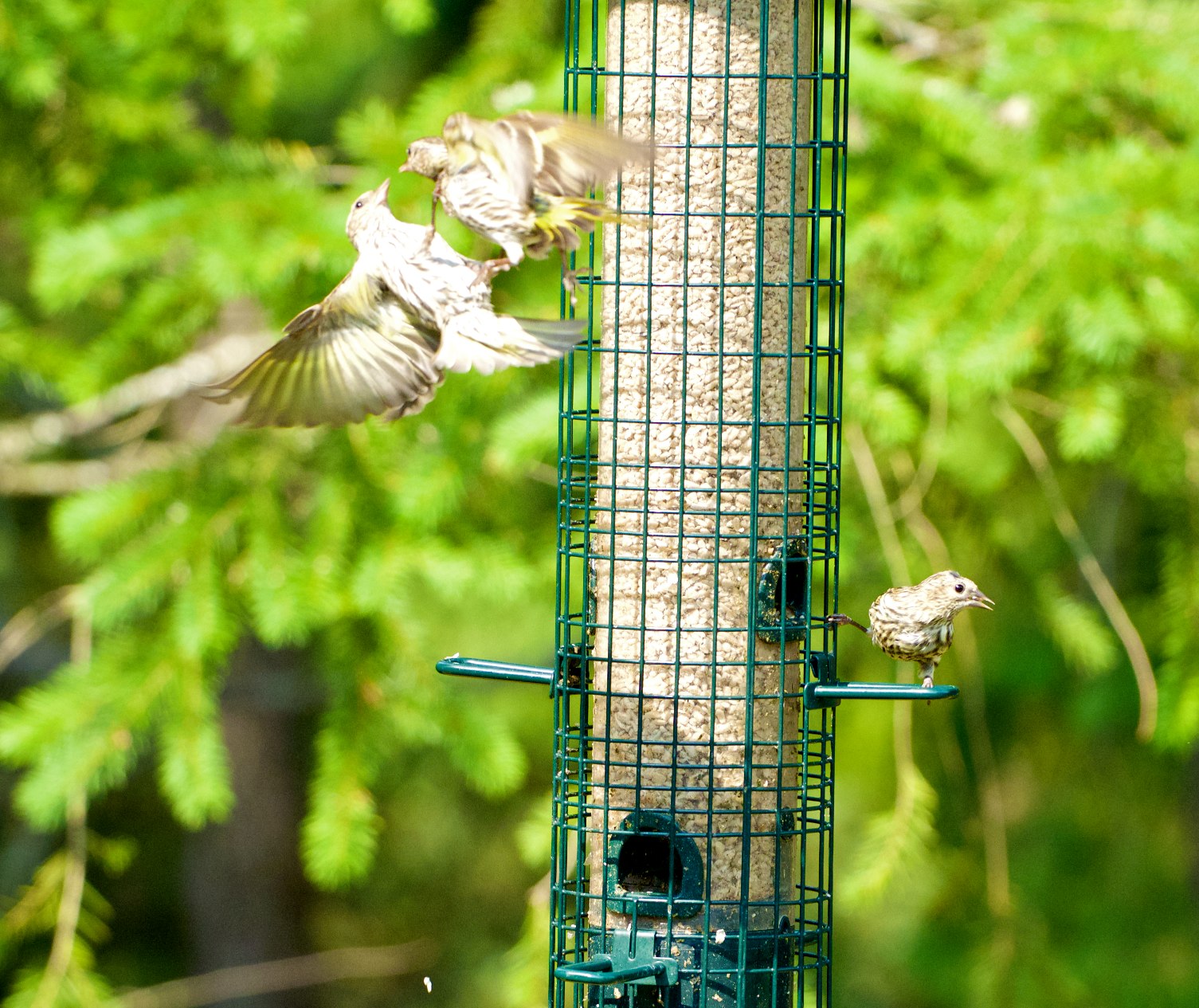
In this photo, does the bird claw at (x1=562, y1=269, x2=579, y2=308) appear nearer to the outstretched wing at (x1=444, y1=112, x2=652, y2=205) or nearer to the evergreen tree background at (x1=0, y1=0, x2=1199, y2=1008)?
the outstretched wing at (x1=444, y1=112, x2=652, y2=205)

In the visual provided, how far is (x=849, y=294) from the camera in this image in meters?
5.57

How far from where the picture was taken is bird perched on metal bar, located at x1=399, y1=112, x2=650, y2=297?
10.5ft

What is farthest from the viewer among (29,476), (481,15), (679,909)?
(29,476)

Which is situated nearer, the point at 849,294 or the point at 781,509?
the point at 781,509

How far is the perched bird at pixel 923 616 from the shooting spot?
3.83 m

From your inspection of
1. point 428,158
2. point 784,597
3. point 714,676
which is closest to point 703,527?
point 784,597

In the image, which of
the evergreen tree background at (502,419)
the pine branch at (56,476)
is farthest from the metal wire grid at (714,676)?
the pine branch at (56,476)

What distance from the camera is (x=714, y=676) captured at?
3809 mm

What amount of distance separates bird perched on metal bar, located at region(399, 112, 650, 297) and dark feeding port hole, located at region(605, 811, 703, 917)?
126cm

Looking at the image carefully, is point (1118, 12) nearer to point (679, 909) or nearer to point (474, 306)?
point (474, 306)

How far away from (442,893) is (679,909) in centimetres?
831

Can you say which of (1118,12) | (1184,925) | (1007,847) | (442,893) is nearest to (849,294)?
(1118,12)

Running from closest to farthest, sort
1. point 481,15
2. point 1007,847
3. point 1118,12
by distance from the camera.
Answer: point 1118,12 < point 481,15 < point 1007,847

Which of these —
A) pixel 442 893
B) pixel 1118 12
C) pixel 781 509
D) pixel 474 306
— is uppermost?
pixel 1118 12
